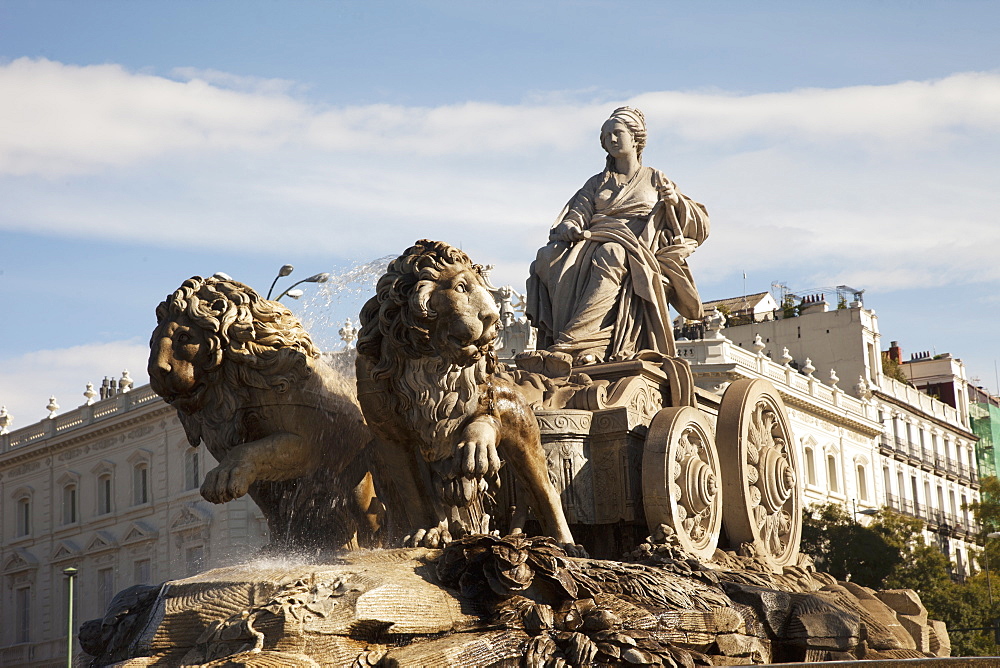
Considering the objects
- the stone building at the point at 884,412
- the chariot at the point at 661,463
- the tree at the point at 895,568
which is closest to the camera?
the chariot at the point at 661,463

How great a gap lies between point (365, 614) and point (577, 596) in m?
1.23

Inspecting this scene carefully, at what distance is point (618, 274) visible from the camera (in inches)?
453

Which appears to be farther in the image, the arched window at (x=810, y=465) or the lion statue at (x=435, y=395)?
the arched window at (x=810, y=465)

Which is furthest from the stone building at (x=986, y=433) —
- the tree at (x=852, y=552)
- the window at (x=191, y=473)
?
the window at (x=191, y=473)

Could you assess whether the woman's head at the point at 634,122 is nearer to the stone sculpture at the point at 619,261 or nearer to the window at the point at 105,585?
the stone sculpture at the point at 619,261

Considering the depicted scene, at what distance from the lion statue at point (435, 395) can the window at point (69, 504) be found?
53492 mm

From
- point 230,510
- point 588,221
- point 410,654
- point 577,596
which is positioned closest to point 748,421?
point 588,221

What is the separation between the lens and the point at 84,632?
844 cm

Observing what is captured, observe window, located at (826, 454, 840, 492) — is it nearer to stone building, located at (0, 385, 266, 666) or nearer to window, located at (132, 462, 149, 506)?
stone building, located at (0, 385, 266, 666)

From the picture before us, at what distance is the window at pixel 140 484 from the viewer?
54719 millimetres

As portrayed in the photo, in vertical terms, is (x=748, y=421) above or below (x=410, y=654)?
above

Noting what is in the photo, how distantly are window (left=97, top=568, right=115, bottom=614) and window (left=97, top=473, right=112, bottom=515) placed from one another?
7.68ft

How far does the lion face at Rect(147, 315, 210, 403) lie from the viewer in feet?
29.9

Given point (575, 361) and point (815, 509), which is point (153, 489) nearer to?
point (815, 509)
